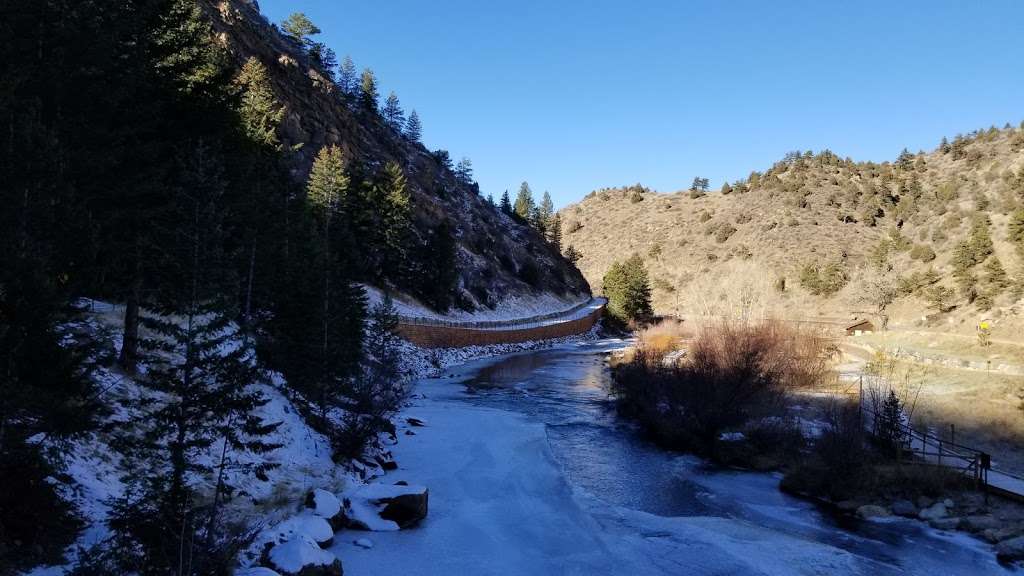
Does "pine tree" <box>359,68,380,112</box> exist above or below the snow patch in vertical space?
above

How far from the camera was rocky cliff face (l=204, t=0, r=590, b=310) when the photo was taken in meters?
65.8

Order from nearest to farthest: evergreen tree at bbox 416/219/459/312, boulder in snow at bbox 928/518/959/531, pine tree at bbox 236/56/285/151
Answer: boulder in snow at bbox 928/518/959/531 < pine tree at bbox 236/56/285/151 < evergreen tree at bbox 416/219/459/312

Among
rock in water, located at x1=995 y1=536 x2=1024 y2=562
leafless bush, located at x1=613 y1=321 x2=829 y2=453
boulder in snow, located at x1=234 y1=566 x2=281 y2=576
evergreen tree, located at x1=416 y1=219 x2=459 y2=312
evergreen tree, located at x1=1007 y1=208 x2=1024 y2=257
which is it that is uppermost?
evergreen tree, located at x1=1007 y1=208 x2=1024 y2=257

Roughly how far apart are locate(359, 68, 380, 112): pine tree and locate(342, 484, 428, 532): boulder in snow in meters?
85.5

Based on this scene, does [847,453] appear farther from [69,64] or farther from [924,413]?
[69,64]

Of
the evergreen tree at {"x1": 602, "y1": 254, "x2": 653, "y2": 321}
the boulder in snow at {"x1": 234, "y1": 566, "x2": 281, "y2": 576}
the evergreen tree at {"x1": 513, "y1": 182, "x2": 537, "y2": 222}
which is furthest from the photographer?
the evergreen tree at {"x1": 513, "y1": 182, "x2": 537, "y2": 222}

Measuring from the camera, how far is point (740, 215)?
11325 cm

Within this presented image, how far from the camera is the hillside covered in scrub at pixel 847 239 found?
6034 centimetres

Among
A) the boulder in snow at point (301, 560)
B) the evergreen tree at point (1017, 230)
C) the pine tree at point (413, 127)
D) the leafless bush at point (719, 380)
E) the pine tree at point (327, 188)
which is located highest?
the pine tree at point (413, 127)

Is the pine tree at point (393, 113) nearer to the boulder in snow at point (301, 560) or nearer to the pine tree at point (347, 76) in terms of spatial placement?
the pine tree at point (347, 76)

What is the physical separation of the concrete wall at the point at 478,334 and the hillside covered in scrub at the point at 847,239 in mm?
16080

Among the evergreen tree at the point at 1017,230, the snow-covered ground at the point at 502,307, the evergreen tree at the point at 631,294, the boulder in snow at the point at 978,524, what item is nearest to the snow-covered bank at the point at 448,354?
the snow-covered ground at the point at 502,307

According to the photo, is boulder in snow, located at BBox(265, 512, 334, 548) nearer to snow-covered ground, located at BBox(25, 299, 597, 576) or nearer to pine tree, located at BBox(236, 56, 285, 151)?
snow-covered ground, located at BBox(25, 299, 597, 576)

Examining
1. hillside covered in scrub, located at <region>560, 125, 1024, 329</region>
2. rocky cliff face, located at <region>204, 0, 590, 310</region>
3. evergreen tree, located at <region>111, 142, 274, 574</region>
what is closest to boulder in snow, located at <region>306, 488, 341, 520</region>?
evergreen tree, located at <region>111, 142, 274, 574</region>
